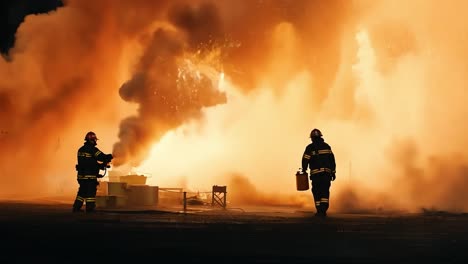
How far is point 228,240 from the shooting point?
9758mm

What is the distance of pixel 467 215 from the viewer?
17281mm

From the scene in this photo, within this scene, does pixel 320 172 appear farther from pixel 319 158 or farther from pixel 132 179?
pixel 132 179

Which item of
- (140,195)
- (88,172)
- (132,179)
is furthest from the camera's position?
(132,179)

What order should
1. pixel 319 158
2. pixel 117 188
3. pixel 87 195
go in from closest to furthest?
pixel 319 158 < pixel 87 195 < pixel 117 188

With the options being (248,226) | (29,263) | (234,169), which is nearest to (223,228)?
(248,226)

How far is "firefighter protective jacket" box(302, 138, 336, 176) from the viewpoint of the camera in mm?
16141

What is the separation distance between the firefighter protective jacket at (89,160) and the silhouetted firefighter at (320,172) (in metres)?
4.46

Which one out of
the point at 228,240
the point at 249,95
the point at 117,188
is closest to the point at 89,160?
the point at 117,188

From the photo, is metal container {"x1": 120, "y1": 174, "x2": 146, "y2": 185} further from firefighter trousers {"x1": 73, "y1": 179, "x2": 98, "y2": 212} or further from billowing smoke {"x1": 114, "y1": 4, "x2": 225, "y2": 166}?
firefighter trousers {"x1": 73, "y1": 179, "x2": 98, "y2": 212}

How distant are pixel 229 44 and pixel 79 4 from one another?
8808mm

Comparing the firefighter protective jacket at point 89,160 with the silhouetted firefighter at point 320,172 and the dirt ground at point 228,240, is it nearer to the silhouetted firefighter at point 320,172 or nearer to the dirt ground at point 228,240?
the dirt ground at point 228,240

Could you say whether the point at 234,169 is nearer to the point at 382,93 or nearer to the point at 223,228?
the point at 382,93

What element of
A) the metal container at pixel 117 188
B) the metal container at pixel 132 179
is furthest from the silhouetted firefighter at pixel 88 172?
the metal container at pixel 132 179

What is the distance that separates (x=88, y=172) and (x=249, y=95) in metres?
14.5
